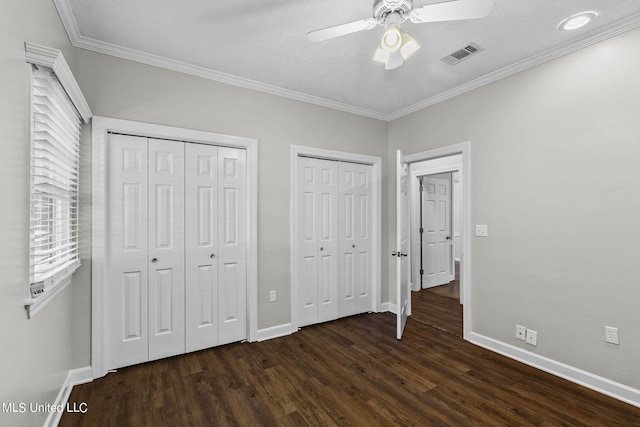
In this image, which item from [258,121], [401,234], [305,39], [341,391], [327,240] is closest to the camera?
[341,391]

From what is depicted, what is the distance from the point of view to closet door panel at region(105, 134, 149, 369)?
8.06ft

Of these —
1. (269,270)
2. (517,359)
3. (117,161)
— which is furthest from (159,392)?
(517,359)

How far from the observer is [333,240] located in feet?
12.1

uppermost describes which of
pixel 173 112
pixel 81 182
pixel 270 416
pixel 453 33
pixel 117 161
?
pixel 453 33

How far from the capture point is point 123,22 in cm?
212

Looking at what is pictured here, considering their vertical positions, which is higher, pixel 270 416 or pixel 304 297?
pixel 304 297

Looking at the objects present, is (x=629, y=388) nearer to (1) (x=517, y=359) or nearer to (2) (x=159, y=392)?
(1) (x=517, y=359)

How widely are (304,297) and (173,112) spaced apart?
240 centimetres

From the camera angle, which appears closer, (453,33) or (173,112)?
(453,33)

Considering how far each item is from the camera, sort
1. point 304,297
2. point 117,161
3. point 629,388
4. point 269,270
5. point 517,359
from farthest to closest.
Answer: point 304,297 < point 269,270 < point 517,359 < point 117,161 < point 629,388

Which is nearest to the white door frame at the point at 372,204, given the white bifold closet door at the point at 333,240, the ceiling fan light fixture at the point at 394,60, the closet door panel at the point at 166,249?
the white bifold closet door at the point at 333,240

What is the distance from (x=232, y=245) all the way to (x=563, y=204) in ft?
9.94

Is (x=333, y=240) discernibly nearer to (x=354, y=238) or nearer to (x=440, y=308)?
(x=354, y=238)

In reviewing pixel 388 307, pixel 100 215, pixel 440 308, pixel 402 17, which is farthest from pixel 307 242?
pixel 402 17
